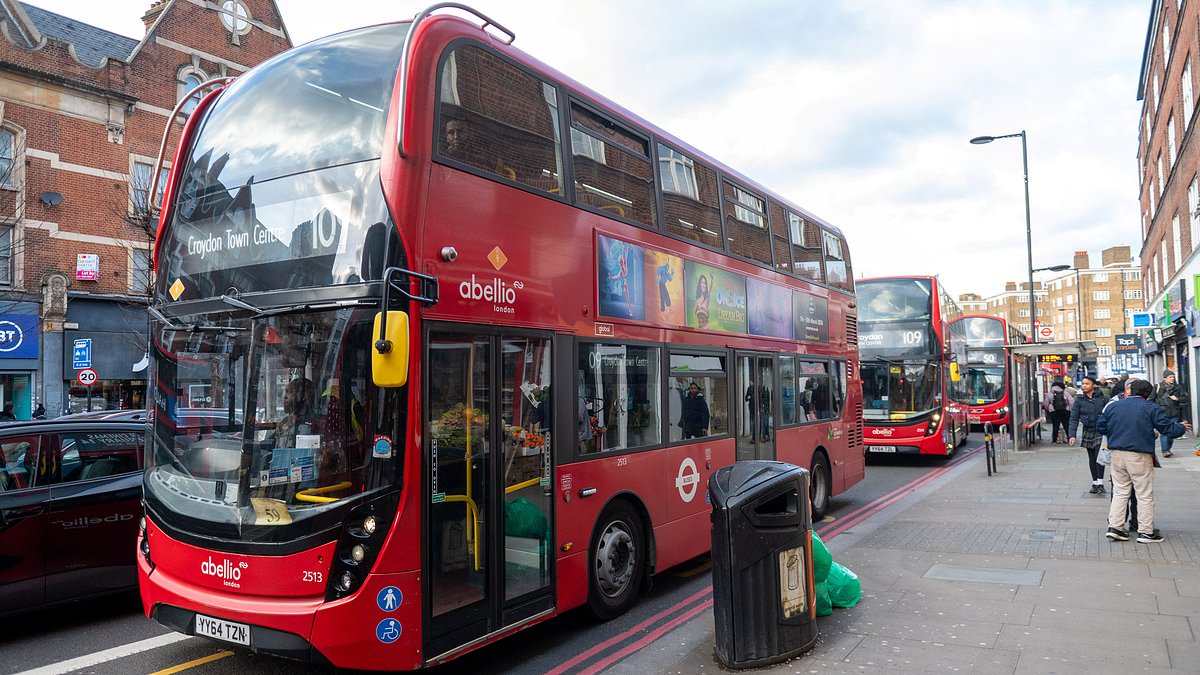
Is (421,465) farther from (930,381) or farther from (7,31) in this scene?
(7,31)

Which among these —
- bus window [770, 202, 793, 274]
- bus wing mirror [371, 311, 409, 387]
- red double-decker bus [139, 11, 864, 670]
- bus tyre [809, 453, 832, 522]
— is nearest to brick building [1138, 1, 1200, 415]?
bus tyre [809, 453, 832, 522]

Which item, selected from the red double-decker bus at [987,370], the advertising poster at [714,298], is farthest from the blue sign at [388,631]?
the red double-decker bus at [987,370]

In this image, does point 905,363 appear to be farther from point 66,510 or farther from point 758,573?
point 66,510

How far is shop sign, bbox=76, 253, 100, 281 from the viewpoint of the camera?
913 inches

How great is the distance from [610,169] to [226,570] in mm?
4161

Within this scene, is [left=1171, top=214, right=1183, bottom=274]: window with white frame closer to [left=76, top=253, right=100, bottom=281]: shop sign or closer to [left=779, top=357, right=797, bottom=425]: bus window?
[left=779, top=357, right=797, bottom=425]: bus window

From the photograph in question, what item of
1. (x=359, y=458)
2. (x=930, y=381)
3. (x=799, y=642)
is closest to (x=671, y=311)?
(x=799, y=642)

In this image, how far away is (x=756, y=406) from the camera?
924cm

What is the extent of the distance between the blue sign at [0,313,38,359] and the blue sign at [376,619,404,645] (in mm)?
22335

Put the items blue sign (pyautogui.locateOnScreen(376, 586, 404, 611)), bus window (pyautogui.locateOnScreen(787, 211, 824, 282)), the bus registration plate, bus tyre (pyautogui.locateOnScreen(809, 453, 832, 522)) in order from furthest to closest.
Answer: bus tyre (pyautogui.locateOnScreen(809, 453, 832, 522)) → bus window (pyautogui.locateOnScreen(787, 211, 824, 282)) → the bus registration plate → blue sign (pyautogui.locateOnScreen(376, 586, 404, 611))

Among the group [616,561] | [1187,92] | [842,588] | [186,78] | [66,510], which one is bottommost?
[842,588]

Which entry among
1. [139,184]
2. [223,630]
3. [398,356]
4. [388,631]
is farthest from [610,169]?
[139,184]

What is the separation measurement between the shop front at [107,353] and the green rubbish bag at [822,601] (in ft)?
70.8

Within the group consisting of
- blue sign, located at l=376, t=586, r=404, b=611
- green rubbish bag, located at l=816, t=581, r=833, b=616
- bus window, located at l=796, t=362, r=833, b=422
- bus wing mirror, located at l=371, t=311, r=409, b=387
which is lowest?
green rubbish bag, located at l=816, t=581, r=833, b=616
